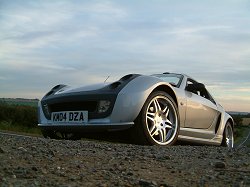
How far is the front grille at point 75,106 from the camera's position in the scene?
506cm

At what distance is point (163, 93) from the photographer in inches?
206

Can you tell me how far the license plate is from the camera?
16.4 ft

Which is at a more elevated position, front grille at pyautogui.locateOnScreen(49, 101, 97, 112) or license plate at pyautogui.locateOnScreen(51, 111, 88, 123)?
front grille at pyautogui.locateOnScreen(49, 101, 97, 112)

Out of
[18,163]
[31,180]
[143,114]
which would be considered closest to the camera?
[31,180]

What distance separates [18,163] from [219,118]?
4.70m

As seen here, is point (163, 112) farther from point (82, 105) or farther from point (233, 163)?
point (233, 163)

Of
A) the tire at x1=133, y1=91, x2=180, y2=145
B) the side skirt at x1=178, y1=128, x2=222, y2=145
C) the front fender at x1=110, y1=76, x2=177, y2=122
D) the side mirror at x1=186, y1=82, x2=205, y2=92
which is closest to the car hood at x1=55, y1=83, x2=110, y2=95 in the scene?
→ the front fender at x1=110, y1=76, x2=177, y2=122

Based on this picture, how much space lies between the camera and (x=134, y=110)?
480 cm

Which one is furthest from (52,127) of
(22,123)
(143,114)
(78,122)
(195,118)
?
(22,123)

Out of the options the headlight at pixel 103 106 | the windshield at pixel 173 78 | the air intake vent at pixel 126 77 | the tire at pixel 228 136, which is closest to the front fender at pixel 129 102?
the headlight at pixel 103 106

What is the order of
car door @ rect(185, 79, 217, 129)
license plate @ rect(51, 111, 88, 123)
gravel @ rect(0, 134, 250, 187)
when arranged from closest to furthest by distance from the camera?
1. gravel @ rect(0, 134, 250, 187)
2. license plate @ rect(51, 111, 88, 123)
3. car door @ rect(185, 79, 217, 129)

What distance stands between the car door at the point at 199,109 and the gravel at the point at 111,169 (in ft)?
7.01

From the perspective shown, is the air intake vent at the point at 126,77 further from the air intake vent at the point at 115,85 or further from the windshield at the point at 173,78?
the windshield at the point at 173,78

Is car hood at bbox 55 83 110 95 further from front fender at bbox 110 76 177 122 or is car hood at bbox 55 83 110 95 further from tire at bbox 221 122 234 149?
tire at bbox 221 122 234 149
